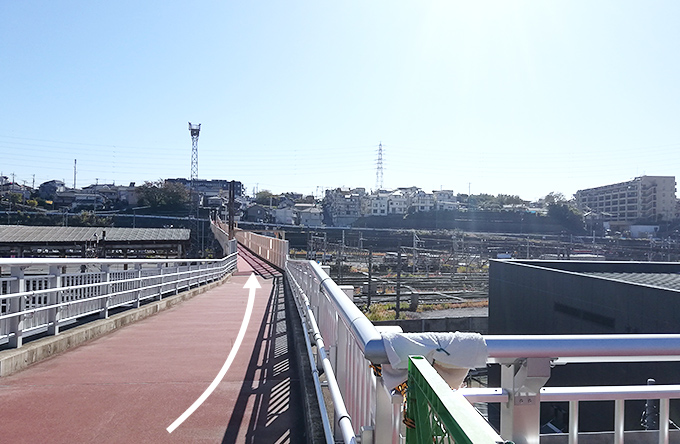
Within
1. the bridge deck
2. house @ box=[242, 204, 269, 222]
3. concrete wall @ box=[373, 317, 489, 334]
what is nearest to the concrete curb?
the bridge deck

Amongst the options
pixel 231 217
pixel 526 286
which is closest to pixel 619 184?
pixel 231 217

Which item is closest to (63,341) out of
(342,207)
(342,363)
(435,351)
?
(342,363)

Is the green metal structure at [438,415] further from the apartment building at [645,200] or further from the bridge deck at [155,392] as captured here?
the apartment building at [645,200]

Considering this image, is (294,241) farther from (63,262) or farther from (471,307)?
(63,262)

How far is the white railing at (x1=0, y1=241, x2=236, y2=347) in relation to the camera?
22.4 feet

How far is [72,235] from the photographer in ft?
133

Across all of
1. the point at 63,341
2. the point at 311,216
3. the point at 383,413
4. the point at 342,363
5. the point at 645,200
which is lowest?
the point at 63,341

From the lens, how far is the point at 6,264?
21.8 feet

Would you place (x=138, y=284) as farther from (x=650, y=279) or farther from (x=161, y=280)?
(x=650, y=279)

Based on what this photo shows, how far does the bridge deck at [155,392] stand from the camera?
4.66 metres

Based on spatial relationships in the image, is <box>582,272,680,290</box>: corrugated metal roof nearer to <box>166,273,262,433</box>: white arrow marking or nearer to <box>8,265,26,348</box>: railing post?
<box>166,273,262,433</box>: white arrow marking

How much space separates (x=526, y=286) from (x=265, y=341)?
1410cm

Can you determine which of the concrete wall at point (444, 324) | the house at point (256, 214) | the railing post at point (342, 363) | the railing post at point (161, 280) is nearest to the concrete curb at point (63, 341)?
the railing post at point (161, 280)

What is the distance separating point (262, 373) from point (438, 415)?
5.80m
